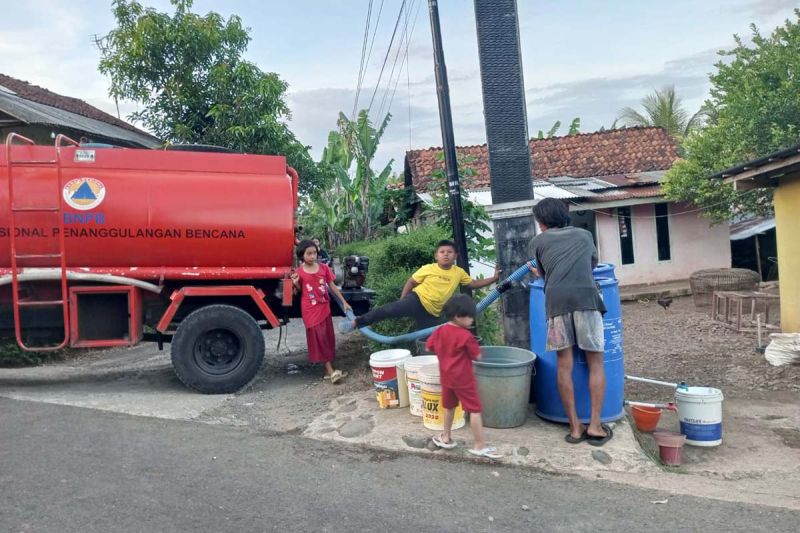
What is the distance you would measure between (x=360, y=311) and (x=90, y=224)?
2.92 meters

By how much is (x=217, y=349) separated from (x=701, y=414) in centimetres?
462

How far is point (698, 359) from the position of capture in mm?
9203

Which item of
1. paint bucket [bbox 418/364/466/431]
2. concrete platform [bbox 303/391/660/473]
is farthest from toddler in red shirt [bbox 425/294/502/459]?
paint bucket [bbox 418/364/466/431]

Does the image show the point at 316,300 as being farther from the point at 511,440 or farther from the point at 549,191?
the point at 549,191

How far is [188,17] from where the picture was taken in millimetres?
12000

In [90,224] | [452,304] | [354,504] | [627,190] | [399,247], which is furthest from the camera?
[627,190]

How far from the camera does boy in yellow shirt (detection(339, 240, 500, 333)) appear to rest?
6156mm

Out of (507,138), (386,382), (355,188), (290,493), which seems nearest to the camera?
(290,493)

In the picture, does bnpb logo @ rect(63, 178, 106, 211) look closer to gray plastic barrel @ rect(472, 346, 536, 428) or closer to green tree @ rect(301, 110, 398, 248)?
gray plastic barrel @ rect(472, 346, 536, 428)

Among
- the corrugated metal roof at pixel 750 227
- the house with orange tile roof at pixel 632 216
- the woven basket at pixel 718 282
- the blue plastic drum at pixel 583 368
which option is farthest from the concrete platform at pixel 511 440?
the corrugated metal roof at pixel 750 227

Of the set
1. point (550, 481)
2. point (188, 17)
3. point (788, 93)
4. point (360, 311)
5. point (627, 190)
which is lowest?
point (550, 481)

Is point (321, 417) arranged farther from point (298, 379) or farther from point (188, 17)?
point (188, 17)

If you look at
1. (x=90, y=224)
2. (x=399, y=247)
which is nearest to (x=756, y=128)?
(x=399, y=247)

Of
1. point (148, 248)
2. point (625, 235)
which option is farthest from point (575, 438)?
point (625, 235)
